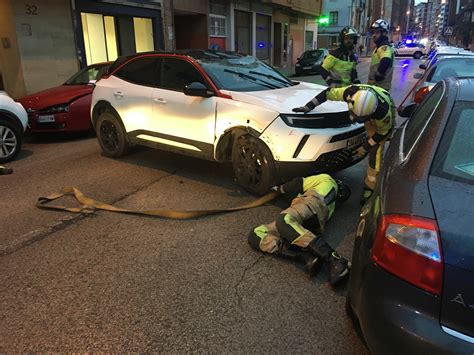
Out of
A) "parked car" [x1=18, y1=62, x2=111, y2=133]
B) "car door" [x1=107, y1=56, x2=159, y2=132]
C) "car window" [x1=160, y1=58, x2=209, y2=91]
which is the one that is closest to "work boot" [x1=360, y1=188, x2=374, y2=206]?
"car window" [x1=160, y1=58, x2=209, y2=91]

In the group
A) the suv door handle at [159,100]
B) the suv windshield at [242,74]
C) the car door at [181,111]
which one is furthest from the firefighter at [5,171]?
the suv windshield at [242,74]

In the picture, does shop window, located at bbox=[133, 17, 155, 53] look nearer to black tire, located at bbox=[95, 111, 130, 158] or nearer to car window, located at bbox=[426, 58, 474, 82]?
black tire, located at bbox=[95, 111, 130, 158]

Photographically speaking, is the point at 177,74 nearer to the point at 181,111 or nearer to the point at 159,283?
the point at 181,111

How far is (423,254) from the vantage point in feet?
6.00

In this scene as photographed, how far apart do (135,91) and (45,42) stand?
876cm

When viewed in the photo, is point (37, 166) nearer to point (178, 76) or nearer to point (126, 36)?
point (178, 76)

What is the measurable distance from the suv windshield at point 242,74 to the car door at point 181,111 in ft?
0.62

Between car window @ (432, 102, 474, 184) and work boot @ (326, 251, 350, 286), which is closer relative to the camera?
car window @ (432, 102, 474, 184)

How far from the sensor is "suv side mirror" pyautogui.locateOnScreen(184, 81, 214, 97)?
Result: 5.23 metres

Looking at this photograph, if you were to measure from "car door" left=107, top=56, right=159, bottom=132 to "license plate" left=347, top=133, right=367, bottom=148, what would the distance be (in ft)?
8.96

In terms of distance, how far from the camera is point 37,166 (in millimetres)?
6730

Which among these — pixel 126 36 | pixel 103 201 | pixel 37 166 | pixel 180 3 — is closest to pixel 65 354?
pixel 103 201

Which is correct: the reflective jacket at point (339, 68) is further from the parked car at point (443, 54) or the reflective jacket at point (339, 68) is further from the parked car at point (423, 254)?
the parked car at point (423, 254)

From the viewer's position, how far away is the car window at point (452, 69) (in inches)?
291
